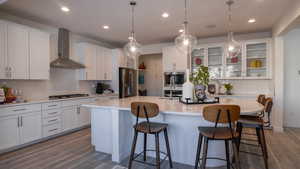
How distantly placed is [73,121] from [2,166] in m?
1.74

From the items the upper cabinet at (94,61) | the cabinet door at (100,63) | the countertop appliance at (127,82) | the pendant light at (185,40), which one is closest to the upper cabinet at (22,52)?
the upper cabinet at (94,61)

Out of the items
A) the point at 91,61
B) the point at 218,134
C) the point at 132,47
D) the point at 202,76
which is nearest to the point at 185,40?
the point at 202,76

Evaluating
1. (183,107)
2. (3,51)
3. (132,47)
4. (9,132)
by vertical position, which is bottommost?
(9,132)

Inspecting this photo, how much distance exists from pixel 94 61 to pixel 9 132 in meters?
2.70

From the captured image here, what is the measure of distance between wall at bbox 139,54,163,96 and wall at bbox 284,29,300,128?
419 cm

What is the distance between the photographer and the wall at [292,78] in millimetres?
4402

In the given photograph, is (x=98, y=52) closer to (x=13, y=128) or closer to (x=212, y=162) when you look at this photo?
(x=13, y=128)

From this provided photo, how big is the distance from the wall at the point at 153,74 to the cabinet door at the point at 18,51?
15.1ft

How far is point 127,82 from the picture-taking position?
5801 millimetres

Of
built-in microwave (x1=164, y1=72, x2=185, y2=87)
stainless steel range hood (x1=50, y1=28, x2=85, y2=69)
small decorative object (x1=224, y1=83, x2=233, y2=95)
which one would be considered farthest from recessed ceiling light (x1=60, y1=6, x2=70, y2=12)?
small decorative object (x1=224, y1=83, x2=233, y2=95)

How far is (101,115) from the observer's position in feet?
9.36

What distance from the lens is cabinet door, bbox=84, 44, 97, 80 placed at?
4785 mm

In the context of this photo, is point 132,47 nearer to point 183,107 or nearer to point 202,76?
point 202,76

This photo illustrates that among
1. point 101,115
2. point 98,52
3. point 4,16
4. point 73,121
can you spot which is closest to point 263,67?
A: point 101,115
